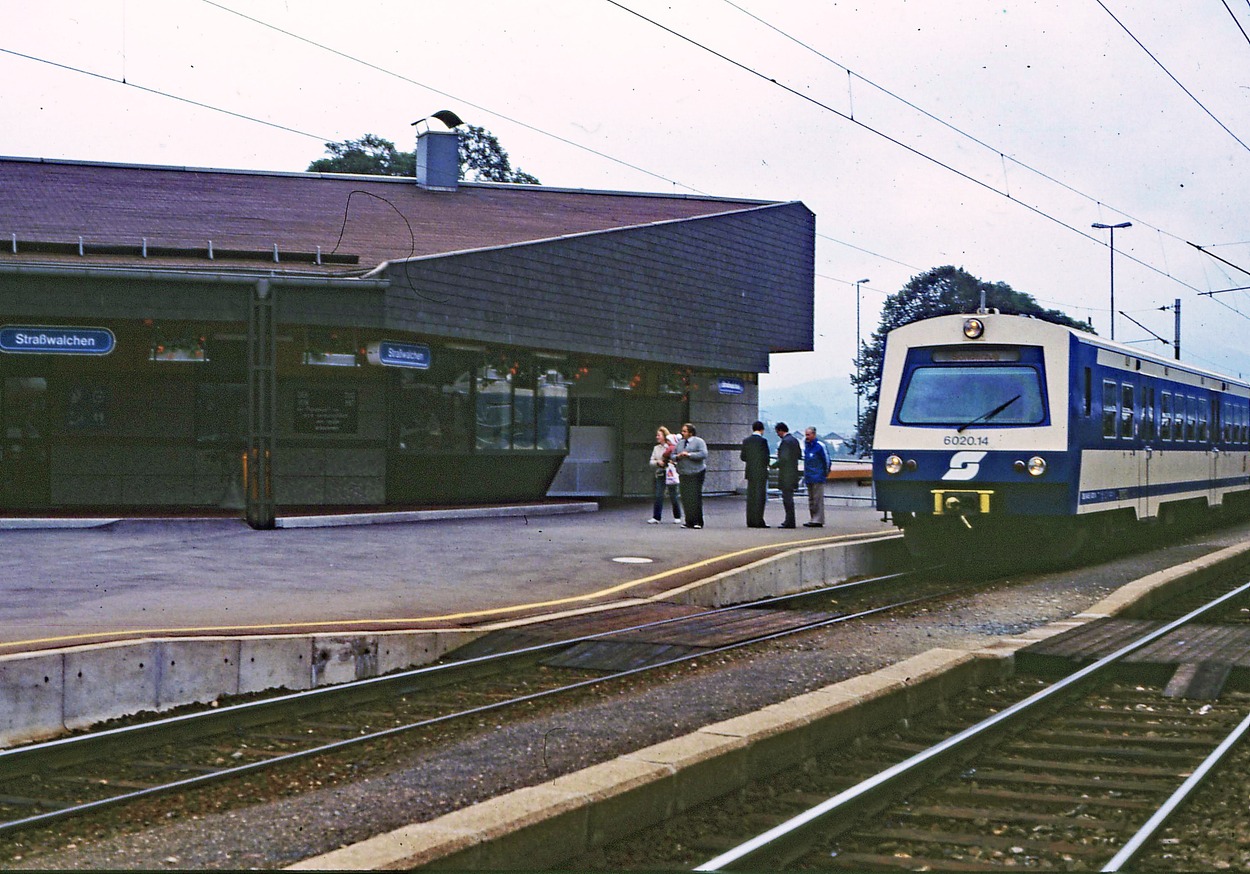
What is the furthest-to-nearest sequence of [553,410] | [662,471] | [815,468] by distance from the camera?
[553,410], [662,471], [815,468]

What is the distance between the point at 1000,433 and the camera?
16438mm

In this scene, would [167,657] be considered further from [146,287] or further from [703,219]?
[703,219]

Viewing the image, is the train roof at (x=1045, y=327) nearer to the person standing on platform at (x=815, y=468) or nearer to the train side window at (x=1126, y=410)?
the train side window at (x=1126, y=410)

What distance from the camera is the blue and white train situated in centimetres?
1630

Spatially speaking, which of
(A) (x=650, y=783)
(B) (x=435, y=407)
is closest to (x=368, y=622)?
(A) (x=650, y=783)

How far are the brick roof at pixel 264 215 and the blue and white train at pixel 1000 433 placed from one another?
29.0 feet

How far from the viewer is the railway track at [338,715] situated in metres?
6.89

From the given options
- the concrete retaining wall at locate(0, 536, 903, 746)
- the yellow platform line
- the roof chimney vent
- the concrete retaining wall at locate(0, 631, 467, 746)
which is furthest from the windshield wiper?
the roof chimney vent

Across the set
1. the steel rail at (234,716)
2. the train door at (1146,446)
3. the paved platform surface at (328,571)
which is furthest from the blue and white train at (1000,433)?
the steel rail at (234,716)

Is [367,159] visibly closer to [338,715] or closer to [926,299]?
[926,299]

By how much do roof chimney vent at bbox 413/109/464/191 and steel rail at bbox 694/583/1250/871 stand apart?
22056 mm

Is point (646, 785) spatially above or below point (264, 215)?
below

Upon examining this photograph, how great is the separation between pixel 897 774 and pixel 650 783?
136 cm

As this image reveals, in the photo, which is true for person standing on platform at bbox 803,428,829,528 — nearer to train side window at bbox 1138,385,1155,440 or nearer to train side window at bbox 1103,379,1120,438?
train side window at bbox 1138,385,1155,440
